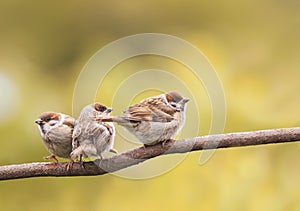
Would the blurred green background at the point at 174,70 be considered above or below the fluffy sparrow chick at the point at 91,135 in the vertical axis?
below

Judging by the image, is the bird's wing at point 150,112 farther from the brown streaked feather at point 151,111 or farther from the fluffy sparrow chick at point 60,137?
the fluffy sparrow chick at point 60,137

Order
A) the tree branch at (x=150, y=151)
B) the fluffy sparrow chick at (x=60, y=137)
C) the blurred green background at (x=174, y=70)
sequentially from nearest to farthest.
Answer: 1. the tree branch at (x=150, y=151)
2. the fluffy sparrow chick at (x=60, y=137)
3. the blurred green background at (x=174, y=70)

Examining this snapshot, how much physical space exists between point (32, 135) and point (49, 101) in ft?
0.72

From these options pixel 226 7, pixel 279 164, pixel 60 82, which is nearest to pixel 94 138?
pixel 279 164

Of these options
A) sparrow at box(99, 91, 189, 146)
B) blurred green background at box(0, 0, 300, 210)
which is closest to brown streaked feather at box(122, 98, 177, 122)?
sparrow at box(99, 91, 189, 146)

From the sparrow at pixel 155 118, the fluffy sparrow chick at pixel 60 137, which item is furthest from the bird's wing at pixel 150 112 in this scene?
the fluffy sparrow chick at pixel 60 137

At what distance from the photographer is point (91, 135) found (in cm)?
107

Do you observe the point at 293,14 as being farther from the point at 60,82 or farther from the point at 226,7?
the point at 60,82

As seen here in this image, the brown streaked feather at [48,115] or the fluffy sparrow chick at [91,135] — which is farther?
the brown streaked feather at [48,115]

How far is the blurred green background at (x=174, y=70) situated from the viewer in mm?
2350

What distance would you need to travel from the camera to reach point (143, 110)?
109cm

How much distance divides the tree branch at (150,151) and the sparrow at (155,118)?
2cm

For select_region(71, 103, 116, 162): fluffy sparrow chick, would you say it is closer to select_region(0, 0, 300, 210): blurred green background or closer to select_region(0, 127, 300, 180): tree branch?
select_region(0, 127, 300, 180): tree branch

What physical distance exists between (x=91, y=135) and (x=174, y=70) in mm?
1818
